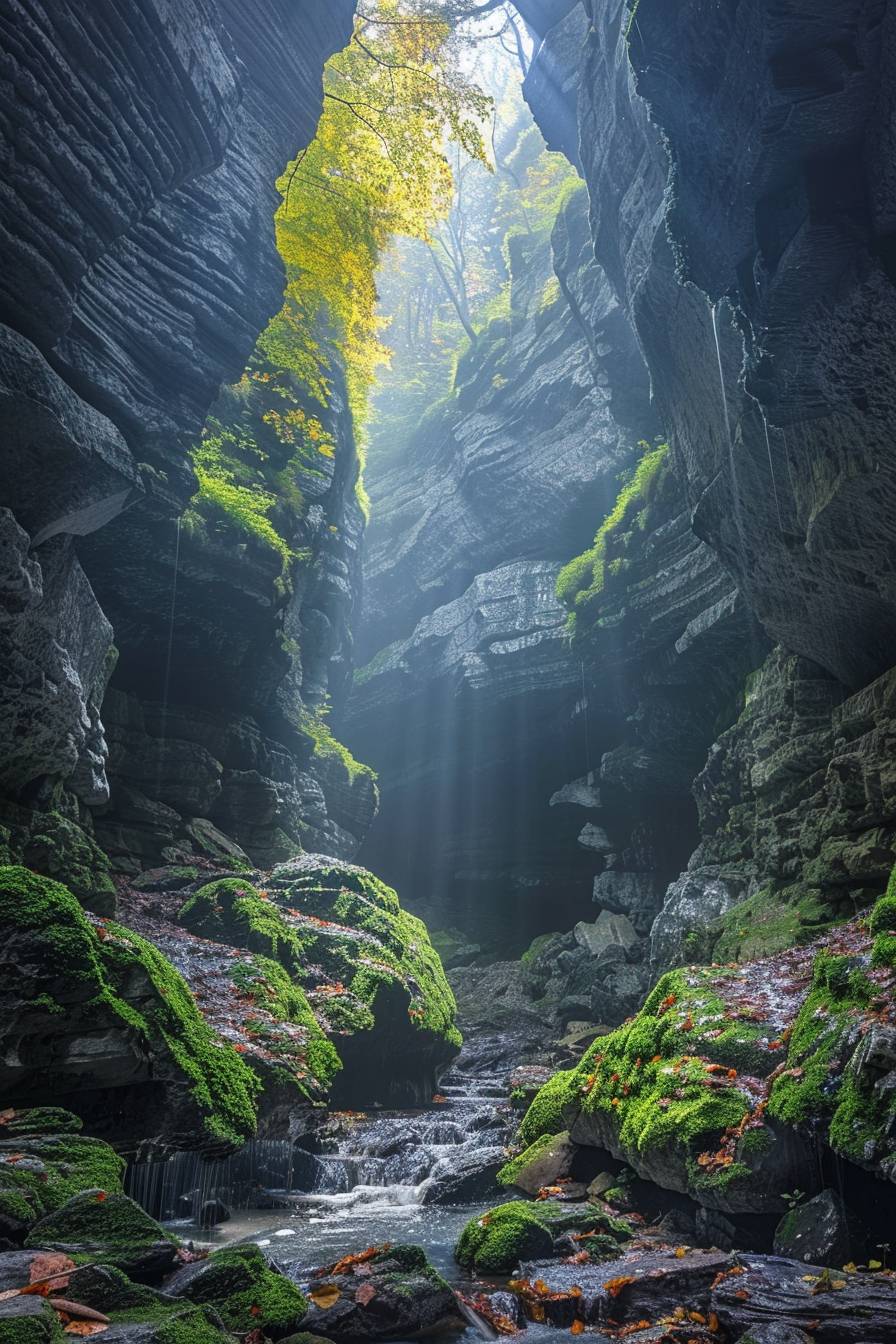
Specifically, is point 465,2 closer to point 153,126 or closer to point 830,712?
point 153,126

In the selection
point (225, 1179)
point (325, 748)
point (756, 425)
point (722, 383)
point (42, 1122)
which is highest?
point (722, 383)

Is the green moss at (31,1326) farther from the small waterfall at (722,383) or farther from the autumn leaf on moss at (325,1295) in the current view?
the small waterfall at (722,383)

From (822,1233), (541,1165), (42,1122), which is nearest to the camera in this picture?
(822,1233)

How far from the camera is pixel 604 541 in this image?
2481cm

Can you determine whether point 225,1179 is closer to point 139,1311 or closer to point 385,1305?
point 385,1305

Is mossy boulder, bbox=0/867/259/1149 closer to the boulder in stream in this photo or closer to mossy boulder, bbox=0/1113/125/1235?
mossy boulder, bbox=0/1113/125/1235

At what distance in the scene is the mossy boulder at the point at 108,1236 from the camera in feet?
16.8

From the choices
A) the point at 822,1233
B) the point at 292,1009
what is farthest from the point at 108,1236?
the point at 292,1009

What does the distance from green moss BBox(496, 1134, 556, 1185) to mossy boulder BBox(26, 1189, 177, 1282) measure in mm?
5926

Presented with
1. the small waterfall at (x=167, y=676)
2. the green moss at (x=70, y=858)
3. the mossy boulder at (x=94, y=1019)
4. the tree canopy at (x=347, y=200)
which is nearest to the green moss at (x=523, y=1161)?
the mossy boulder at (x=94, y=1019)

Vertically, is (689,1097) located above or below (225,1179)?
above

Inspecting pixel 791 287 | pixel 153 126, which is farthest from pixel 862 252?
pixel 153 126

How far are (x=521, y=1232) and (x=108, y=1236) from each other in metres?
3.84

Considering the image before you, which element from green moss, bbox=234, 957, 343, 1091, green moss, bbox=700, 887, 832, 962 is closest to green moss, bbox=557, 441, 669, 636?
green moss, bbox=700, 887, 832, 962
